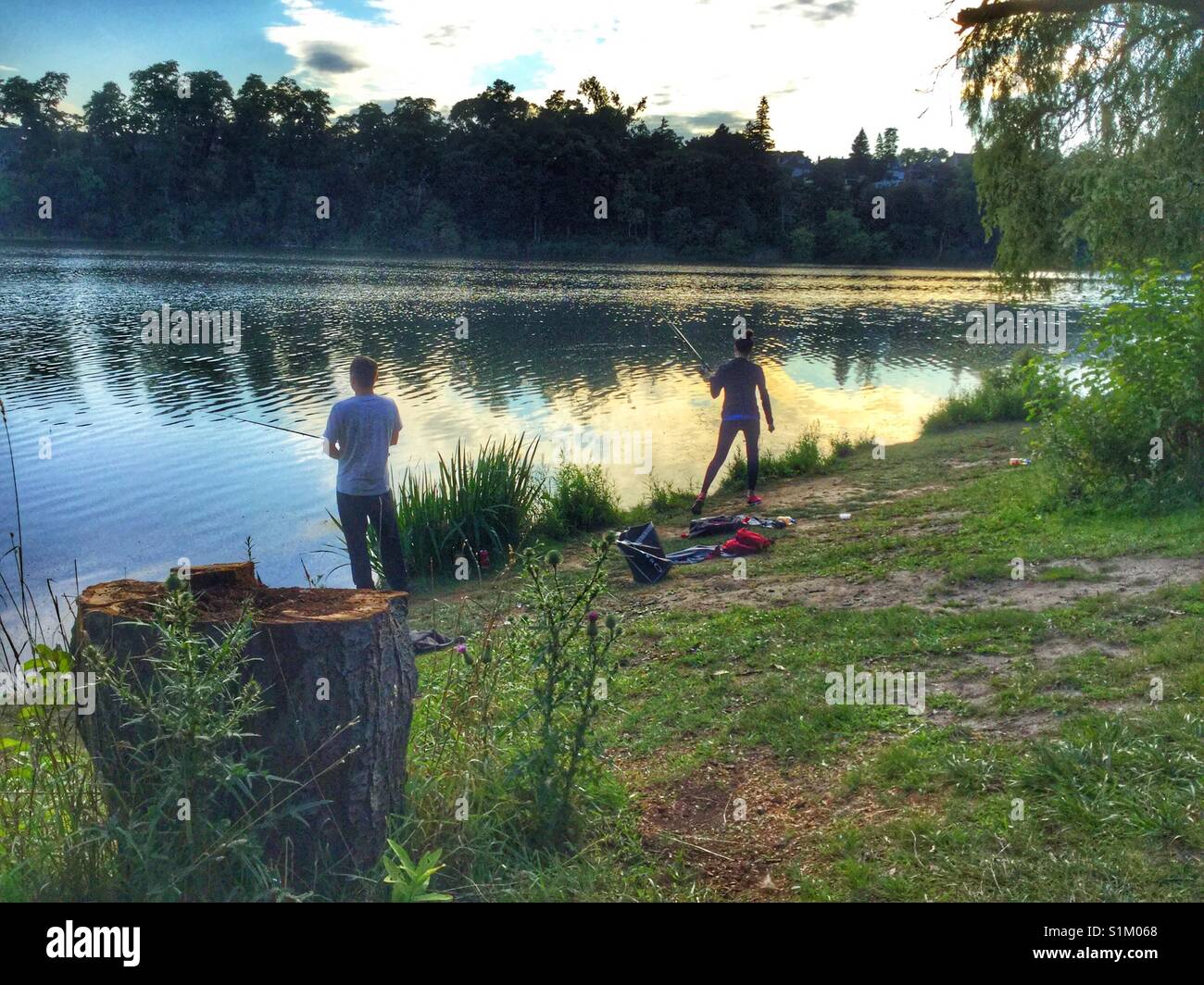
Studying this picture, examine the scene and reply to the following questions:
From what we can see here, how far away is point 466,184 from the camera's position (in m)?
76.1

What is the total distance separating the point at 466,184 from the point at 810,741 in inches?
2987

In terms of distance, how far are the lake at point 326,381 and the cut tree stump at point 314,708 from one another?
4320 mm

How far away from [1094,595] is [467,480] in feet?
25.3

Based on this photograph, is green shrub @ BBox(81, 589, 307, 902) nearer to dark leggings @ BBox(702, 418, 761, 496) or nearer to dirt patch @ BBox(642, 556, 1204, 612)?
dirt patch @ BBox(642, 556, 1204, 612)

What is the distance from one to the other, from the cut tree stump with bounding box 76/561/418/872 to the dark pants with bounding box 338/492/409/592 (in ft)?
16.9

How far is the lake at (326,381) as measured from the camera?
46.7 feet

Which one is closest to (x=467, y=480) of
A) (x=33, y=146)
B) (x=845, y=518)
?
(x=845, y=518)

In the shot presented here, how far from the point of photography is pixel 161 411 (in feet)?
67.9

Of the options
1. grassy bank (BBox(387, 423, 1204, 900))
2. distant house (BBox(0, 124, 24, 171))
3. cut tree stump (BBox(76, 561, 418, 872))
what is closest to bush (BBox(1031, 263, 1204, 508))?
grassy bank (BBox(387, 423, 1204, 900))

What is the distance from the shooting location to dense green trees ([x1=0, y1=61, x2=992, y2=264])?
64.8 metres

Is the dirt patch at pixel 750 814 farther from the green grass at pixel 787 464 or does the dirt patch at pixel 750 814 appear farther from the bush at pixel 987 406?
the bush at pixel 987 406

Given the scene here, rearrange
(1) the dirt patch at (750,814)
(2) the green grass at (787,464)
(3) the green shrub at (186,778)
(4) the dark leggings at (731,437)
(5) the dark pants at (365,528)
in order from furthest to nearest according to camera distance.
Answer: (2) the green grass at (787,464) < (4) the dark leggings at (731,437) < (5) the dark pants at (365,528) < (1) the dirt patch at (750,814) < (3) the green shrub at (186,778)

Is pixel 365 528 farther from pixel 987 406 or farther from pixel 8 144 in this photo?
pixel 8 144

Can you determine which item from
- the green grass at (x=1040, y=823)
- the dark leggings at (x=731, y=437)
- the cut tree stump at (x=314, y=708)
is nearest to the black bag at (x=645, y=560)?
the dark leggings at (x=731, y=437)
